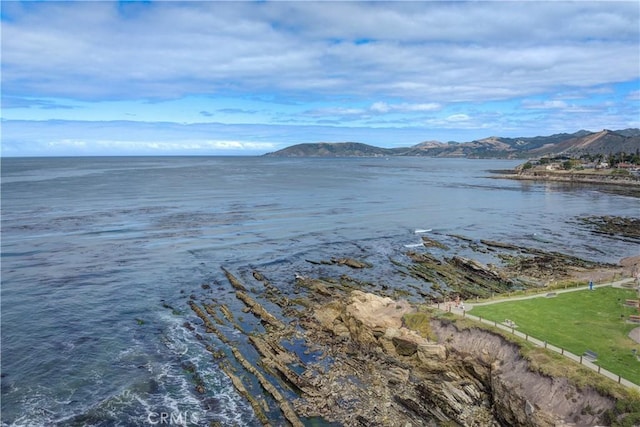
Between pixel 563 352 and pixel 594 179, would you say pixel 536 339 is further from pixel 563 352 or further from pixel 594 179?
pixel 594 179

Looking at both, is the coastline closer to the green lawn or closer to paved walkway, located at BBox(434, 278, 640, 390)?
paved walkway, located at BBox(434, 278, 640, 390)

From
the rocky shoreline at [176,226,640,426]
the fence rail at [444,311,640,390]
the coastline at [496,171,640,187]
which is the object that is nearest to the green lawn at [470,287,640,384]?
the fence rail at [444,311,640,390]

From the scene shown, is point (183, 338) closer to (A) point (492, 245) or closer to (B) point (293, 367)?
(B) point (293, 367)

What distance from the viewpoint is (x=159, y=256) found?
60250 mm

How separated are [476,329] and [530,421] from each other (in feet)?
28.2

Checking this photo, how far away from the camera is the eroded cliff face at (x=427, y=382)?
77.5 ft

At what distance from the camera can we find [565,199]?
124 meters

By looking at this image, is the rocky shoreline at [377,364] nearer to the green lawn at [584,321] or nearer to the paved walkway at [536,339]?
the paved walkway at [536,339]

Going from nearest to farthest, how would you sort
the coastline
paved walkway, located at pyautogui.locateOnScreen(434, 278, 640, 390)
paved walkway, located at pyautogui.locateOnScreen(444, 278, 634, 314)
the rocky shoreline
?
paved walkway, located at pyautogui.locateOnScreen(434, 278, 640, 390)
the rocky shoreline
paved walkway, located at pyautogui.locateOnScreen(444, 278, 634, 314)
the coastline

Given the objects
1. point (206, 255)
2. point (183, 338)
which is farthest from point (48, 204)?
point (183, 338)

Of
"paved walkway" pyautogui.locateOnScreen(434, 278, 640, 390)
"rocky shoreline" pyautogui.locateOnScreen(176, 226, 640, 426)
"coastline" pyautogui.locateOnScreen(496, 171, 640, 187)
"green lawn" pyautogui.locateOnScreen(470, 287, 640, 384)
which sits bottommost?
"rocky shoreline" pyautogui.locateOnScreen(176, 226, 640, 426)

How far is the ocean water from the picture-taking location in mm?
28562

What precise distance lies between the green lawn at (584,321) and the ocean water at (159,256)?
689 inches

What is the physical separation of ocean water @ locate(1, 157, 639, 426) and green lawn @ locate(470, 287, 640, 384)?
17.5m
